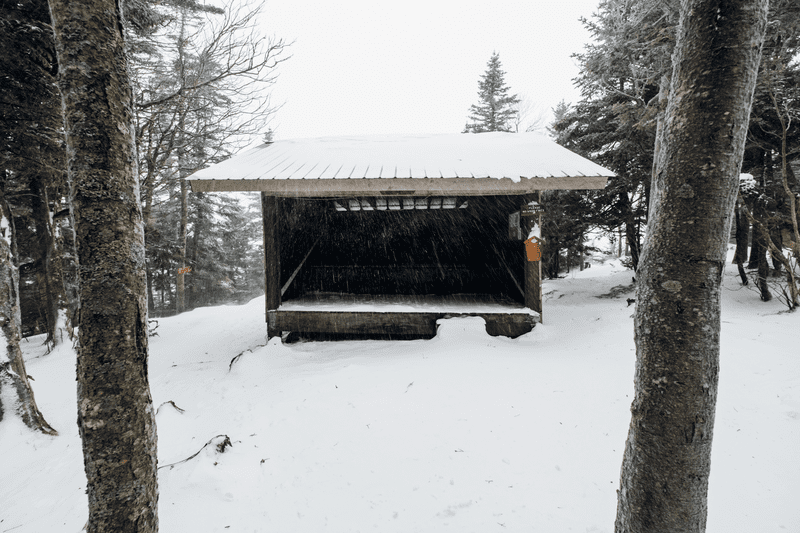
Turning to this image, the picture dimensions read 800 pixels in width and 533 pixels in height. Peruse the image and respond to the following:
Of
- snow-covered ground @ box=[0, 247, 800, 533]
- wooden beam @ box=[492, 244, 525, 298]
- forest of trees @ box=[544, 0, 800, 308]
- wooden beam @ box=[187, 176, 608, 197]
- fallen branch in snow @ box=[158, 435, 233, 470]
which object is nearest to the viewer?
snow-covered ground @ box=[0, 247, 800, 533]

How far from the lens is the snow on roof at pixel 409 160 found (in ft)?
16.1

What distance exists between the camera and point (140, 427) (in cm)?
149

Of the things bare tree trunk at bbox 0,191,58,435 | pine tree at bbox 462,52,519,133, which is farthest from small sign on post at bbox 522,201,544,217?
pine tree at bbox 462,52,519,133

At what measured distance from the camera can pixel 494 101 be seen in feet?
69.6

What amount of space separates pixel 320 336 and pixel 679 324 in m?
5.43

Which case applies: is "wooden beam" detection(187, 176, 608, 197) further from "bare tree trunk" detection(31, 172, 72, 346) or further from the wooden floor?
"bare tree trunk" detection(31, 172, 72, 346)

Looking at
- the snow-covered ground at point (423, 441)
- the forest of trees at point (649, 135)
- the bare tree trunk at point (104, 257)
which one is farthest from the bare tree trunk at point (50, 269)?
the forest of trees at point (649, 135)

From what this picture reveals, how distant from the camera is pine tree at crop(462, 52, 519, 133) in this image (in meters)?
21.1

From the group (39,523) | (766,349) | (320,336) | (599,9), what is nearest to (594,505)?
(766,349)

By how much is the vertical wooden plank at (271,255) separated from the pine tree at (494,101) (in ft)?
59.0

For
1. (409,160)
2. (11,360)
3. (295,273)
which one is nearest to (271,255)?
(295,273)

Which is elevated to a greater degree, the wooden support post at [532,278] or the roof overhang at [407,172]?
the roof overhang at [407,172]

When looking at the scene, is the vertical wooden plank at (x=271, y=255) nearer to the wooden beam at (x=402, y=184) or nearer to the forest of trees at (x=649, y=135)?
the wooden beam at (x=402, y=184)

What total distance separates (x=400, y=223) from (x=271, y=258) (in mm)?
3370
